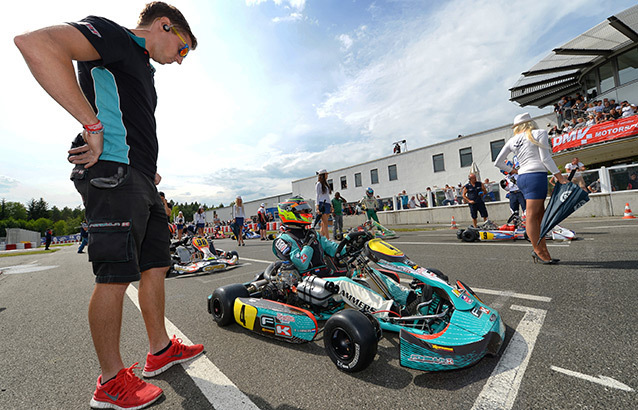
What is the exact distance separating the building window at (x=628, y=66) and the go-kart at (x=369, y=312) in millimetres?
24346

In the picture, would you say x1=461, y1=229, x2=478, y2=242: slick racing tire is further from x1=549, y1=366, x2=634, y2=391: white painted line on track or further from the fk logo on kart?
→ the fk logo on kart

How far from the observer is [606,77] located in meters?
19.5

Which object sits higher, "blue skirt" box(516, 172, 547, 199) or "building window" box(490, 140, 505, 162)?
"building window" box(490, 140, 505, 162)

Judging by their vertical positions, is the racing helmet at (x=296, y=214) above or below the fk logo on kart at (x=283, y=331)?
above

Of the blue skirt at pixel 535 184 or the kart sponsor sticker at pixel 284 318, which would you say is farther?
the blue skirt at pixel 535 184

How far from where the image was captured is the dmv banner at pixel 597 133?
48.2 ft

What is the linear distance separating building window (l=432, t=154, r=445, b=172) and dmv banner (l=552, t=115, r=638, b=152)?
8.13 m

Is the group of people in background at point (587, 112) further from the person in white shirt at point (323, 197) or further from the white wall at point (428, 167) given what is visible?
the person in white shirt at point (323, 197)

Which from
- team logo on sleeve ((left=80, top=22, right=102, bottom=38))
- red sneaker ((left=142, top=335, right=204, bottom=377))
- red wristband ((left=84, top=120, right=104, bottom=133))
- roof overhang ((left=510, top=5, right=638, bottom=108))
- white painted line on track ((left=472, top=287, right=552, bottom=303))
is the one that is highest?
roof overhang ((left=510, top=5, right=638, bottom=108))

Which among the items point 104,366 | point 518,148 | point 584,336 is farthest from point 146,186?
point 518,148

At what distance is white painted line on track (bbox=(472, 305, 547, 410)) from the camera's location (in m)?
1.47

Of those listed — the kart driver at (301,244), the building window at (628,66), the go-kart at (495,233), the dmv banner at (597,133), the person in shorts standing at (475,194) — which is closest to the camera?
the kart driver at (301,244)

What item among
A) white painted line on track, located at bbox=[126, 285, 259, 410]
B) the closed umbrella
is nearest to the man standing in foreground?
white painted line on track, located at bbox=[126, 285, 259, 410]

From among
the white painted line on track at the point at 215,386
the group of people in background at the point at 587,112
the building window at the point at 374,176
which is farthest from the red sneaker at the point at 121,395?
the building window at the point at 374,176
